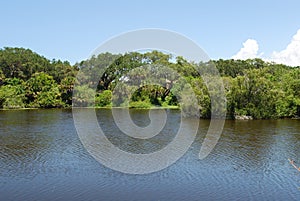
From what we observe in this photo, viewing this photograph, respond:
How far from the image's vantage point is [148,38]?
26.4 m

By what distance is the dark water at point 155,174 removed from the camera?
15.1 m

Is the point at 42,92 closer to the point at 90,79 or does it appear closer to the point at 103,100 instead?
the point at 90,79

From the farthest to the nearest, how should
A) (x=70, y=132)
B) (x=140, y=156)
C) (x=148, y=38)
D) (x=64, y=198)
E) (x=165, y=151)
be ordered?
A: 1. (x=70, y=132)
2. (x=148, y=38)
3. (x=165, y=151)
4. (x=140, y=156)
5. (x=64, y=198)

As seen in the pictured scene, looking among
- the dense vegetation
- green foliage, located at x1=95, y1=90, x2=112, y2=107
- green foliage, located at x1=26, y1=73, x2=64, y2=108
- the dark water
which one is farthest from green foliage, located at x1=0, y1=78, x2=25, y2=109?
the dark water

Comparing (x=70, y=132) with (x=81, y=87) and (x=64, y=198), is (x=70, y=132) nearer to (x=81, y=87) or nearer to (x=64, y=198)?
(x=64, y=198)

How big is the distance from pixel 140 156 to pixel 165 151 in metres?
2.35

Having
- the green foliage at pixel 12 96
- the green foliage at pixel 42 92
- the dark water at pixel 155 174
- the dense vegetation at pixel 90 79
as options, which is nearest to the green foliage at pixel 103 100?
the dense vegetation at pixel 90 79

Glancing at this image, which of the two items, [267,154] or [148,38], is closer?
[267,154]

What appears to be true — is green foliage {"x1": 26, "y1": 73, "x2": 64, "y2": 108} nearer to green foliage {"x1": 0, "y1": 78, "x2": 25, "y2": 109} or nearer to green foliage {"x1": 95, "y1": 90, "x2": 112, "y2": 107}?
green foliage {"x1": 0, "y1": 78, "x2": 25, "y2": 109}

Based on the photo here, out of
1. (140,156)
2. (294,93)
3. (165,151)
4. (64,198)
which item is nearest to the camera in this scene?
(64,198)

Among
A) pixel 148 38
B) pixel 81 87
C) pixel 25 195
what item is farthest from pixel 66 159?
pixel 81 87

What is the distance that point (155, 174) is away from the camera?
18.4m

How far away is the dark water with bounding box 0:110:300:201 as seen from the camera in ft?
49.6

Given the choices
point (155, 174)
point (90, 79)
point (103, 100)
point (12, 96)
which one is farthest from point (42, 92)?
point (155, 174)
